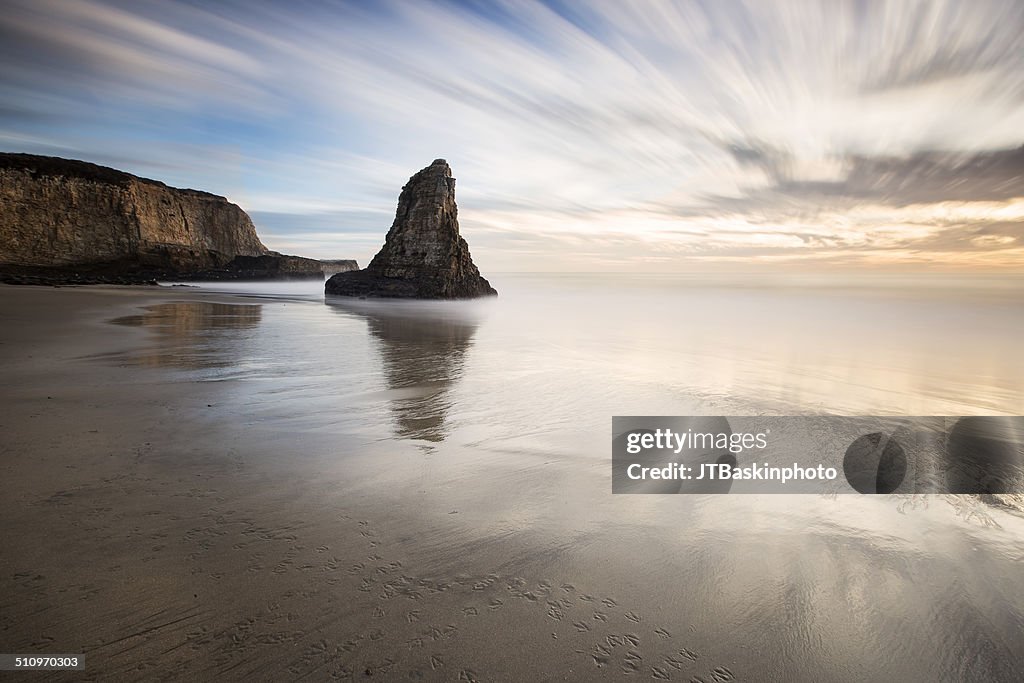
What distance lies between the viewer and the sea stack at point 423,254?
32875mm

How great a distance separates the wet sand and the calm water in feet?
0.05

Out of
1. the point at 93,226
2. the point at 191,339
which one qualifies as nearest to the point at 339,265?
the point at 93,226

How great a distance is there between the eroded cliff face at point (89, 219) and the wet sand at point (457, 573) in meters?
51.7

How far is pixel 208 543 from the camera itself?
2.31 m

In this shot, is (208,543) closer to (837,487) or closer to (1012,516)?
(837,487)

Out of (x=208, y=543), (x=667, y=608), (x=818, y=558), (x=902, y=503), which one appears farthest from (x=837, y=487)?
(x=208, y=543)

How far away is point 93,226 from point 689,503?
58.3 metres

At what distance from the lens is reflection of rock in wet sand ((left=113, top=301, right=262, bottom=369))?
285 inches

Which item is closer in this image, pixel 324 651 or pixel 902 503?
pixel 324 651

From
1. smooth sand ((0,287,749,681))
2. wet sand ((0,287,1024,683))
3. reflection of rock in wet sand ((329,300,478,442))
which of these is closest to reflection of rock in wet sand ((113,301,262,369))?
reflection of rock in wet sand ((329,300,478,442))

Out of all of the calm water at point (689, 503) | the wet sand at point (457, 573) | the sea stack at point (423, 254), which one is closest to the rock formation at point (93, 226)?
the sea stack at point (423, 254)

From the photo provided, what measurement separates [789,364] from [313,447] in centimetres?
872

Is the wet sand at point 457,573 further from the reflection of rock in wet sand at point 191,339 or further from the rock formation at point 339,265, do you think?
the rock formation at point 339,265

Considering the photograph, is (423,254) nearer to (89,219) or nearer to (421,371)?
(421,371)
